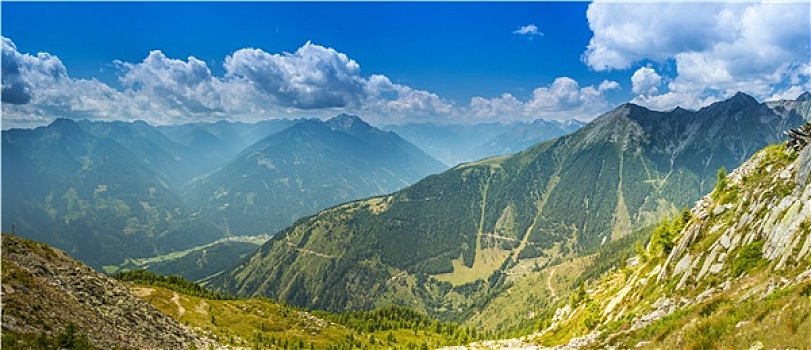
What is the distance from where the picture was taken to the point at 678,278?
220ft

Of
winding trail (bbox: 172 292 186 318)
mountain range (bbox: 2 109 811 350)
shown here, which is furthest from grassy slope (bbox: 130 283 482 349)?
mountain range (bbox: 2 109 811 350)

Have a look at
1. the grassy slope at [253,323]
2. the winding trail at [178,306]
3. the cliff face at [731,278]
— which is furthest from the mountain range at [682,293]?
the winding trail at [178,306]

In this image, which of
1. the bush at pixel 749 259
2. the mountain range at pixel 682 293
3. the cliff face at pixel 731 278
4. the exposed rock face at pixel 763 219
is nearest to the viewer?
the cliff face at pixel 731 278

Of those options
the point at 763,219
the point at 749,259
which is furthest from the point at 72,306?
the point at 763,219

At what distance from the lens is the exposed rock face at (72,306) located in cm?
4393

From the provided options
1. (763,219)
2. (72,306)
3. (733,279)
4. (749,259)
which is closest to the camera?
(733,279)

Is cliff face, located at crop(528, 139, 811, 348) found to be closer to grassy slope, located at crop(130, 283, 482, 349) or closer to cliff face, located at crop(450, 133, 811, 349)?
cliff face, located at crop(450, 133, 811, 349)

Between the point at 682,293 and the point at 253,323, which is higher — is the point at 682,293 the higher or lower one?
the higher one

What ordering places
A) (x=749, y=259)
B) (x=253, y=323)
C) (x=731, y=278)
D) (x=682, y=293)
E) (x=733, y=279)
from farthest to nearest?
(x=253, y=323)
(x=682, y=293)
(x=749, y=259)
(x=731, y=278)
(x=733, y=279)

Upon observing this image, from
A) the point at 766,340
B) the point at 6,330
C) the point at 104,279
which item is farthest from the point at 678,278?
the point at 104,279

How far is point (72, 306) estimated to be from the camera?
171 ft

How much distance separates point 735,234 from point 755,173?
72.9ft

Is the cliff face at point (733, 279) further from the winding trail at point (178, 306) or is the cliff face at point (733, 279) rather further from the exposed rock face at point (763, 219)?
the winding trail at point (178, 306)

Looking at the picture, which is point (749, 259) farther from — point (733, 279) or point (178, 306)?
point (178, 306)
